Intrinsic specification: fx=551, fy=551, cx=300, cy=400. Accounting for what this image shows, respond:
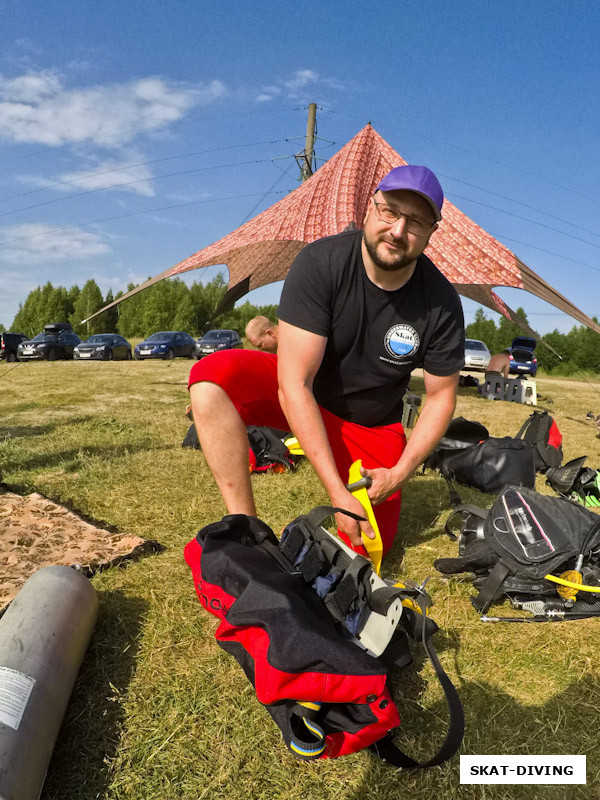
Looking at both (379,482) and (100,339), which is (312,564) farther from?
(100,339)

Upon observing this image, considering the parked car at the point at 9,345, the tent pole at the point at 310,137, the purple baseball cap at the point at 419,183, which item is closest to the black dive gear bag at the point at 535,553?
the purple baseball cap at the point at 419,183

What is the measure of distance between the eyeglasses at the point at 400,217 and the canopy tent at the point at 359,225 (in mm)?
5998

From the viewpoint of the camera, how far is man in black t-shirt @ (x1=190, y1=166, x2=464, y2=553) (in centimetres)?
236

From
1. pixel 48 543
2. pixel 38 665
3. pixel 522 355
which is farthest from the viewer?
pixel 522 355

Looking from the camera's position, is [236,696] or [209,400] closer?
[236,696]

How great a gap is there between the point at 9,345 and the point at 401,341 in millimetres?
23954

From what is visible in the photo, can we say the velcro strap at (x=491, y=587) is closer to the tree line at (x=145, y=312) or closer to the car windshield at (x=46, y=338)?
the car windshield at (x=46, y=338)

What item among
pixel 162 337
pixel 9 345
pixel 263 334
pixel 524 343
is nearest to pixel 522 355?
pixel 524 343

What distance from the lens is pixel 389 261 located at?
2.40m

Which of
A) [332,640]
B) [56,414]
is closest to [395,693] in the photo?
[332,640]

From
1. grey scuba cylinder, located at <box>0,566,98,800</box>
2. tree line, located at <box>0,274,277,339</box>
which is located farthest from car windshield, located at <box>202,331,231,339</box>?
tree line, located at <box>0,274,277,339</box>

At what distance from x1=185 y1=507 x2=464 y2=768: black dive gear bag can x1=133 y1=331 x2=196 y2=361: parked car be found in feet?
75.8

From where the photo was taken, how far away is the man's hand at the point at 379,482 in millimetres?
2408

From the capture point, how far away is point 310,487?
419 centimetres
